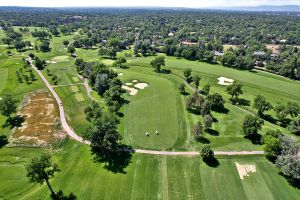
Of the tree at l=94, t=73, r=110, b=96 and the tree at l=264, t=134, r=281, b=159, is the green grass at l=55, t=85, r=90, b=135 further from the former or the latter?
the tree at l=264, t=134, r=281, b=159

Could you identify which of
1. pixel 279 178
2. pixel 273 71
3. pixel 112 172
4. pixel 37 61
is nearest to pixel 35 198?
pixel 112 172

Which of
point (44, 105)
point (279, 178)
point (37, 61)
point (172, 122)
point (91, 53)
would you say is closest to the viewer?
point (279, 178)

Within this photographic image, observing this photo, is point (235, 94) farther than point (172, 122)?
Yes

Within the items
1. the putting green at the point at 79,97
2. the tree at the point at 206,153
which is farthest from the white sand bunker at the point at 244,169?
the putting green at the point at 79,97

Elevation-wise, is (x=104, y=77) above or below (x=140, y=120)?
above

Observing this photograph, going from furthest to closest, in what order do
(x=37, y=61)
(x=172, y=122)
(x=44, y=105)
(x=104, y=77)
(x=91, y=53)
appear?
(x=91, y=53) < (x=37, y=61) < (x=104, y=77) < (x=44, y=105) < (x=172, y=122)

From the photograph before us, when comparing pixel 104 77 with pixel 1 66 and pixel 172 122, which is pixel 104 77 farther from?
pixel 1 66

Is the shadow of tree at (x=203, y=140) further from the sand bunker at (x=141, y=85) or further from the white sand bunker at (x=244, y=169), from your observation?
the sand bunker at (x=141, y=85)

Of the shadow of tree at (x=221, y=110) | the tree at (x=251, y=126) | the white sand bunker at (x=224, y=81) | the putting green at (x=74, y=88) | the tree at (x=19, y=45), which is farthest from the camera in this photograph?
the tree at (x=19, y=45)
